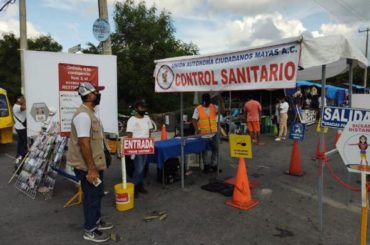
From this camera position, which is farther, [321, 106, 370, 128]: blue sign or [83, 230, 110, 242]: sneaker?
[83, 230, 110, 242]: sneaker

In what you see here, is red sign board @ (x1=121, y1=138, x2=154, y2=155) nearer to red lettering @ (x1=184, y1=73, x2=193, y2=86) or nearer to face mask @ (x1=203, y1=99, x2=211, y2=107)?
red lettering @ (x1=184, y1=73, x2=193, y2=86)

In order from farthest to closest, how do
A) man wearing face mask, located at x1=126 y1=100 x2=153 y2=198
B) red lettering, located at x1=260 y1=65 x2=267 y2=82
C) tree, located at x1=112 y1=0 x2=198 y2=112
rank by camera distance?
1. tree, located at x1=112 y1=0 x2=198 y2=112
2. man wearing face mask, located at x1=126 y1=100 x2=153 y2=198
3. red lettering, located at x1=260 y1=65 x2=267 y2=82

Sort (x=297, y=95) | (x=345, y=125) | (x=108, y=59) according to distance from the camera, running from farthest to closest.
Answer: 1. (x=297, y=95)
2. (x=108, y=59)
3. (x=345, y=125)

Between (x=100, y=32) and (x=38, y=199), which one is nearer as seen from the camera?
(x=38, y=199)

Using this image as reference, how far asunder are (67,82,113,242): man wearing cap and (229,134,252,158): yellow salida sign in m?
2.32

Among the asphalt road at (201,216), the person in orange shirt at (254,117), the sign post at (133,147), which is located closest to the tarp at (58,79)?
the sign post at (133,147)

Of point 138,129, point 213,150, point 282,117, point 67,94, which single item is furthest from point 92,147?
point 282,117

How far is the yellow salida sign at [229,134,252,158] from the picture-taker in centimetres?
519

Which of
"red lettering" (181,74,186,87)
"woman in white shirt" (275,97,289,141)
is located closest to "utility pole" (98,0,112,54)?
"red lettering" (181,74,186,87)

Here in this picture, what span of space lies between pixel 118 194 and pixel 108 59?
3255 millimetres

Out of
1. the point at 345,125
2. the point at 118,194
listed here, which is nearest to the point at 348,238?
the point at 345,125

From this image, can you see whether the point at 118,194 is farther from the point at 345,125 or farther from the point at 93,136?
the point at 345,125

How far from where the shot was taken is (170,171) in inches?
250

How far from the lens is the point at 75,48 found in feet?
22.6
